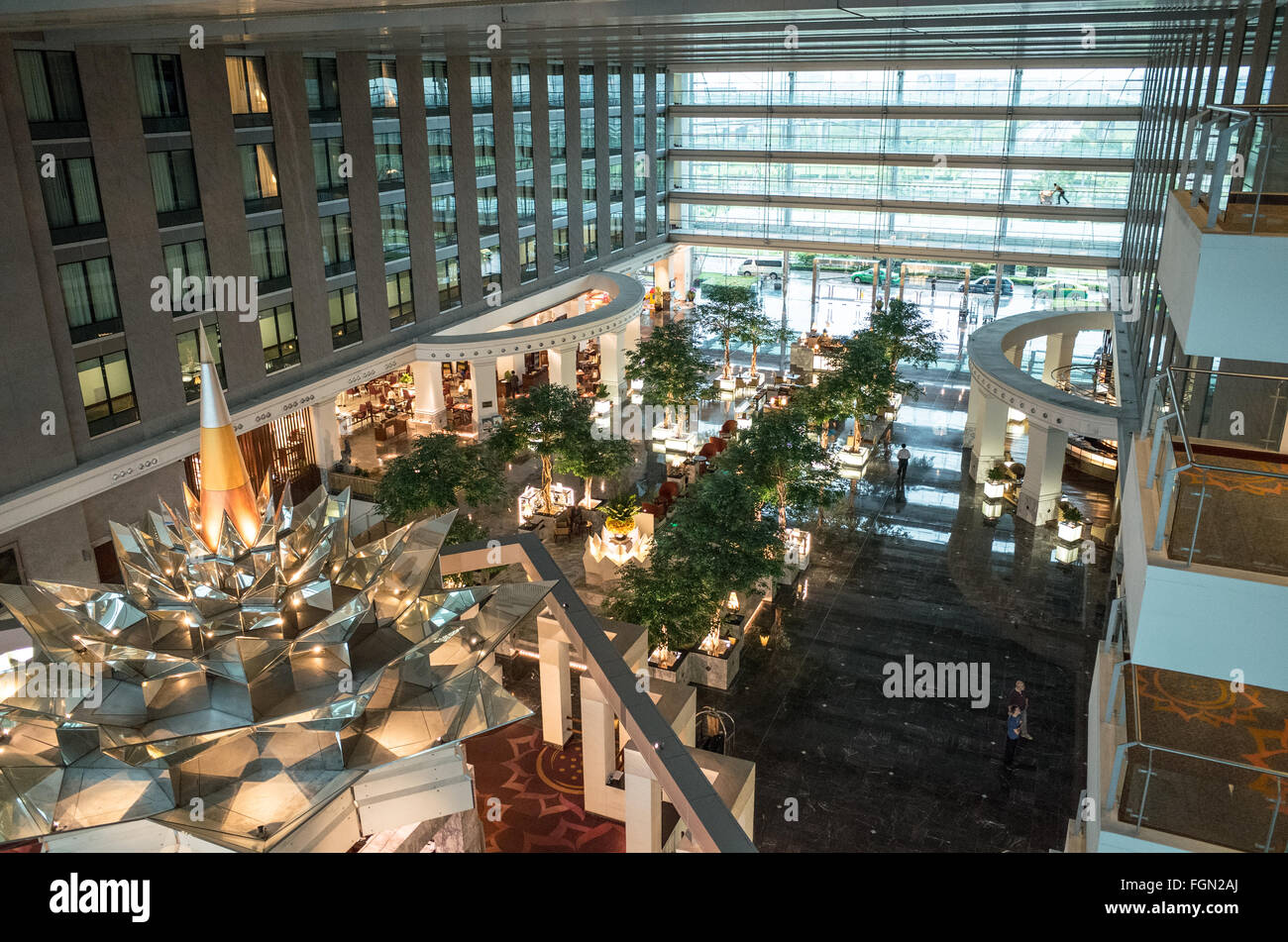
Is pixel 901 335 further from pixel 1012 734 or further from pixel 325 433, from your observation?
pixel 1012 734

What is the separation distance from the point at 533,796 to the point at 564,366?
22993 mm

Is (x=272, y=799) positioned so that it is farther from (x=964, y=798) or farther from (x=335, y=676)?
(x=964, y=798)

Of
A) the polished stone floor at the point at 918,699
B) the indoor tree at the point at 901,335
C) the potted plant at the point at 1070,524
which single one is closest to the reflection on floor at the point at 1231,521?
the polished stone floor at the point at 918,699

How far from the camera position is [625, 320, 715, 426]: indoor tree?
3531cm

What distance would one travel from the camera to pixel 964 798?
17.6 metres

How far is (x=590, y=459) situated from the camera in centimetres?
2797

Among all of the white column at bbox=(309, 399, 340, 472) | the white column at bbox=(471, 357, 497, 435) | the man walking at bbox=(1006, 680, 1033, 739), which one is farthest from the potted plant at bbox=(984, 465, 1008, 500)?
the white column at bbox=(309, 399, 340, 472)

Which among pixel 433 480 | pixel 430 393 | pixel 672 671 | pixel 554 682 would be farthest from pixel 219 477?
pixel 430 393

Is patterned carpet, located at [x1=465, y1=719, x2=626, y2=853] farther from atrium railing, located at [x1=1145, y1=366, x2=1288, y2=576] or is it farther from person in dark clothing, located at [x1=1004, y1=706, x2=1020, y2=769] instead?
atrium railing, located at [x1=1145, y1=366, x2=1288, y2=576]

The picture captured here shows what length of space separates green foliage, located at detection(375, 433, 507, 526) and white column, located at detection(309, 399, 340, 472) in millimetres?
8438

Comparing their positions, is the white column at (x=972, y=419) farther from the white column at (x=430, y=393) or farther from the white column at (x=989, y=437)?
the white column at (x=430, y=393)
